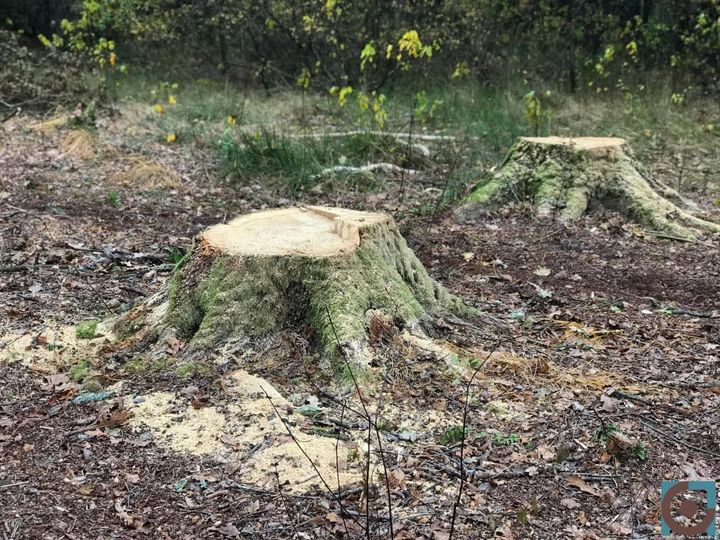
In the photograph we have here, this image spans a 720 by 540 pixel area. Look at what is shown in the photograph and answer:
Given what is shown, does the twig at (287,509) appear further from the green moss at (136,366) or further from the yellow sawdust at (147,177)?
the yellow sawdust at (147,177)

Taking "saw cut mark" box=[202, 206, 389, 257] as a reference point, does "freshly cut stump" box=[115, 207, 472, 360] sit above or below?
below

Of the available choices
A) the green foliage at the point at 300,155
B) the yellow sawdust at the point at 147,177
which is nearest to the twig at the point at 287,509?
the green foliage at the point at 300,155

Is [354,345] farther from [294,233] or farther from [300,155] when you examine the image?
[300,155]

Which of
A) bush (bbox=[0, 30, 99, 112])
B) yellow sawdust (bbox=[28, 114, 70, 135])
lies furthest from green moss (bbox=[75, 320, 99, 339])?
bush (bbox=[0, 30, 99, 112])

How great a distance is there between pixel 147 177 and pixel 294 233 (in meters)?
4.43

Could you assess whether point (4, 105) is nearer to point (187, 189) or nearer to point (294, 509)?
point (187, 189)

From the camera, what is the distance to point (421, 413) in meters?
3.32

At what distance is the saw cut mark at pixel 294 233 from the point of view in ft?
12.4

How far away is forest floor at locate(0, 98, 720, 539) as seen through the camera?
2689mm

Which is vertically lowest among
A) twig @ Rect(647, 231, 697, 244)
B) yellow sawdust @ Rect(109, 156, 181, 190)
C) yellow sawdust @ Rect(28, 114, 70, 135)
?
twig @ Rect(647, 231, 697, 244)

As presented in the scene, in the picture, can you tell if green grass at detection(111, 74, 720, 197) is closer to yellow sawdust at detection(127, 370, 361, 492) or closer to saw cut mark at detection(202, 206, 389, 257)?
saw cut mark at detection(202, 206, 389, 257)

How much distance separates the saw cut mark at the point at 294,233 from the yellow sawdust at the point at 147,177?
376 cm

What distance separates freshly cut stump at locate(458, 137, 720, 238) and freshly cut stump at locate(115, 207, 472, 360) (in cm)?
331

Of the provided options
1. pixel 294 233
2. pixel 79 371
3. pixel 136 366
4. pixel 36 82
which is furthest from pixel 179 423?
pixel 36 82
